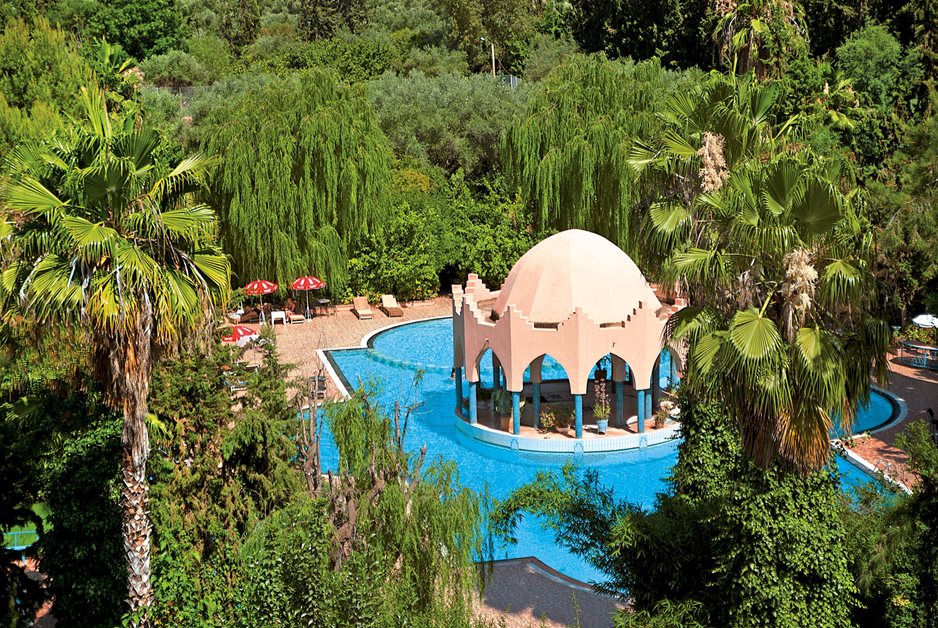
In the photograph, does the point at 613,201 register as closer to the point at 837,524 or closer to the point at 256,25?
the point at 837,524

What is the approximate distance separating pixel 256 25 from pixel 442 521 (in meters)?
71.0

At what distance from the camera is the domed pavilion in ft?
76.9

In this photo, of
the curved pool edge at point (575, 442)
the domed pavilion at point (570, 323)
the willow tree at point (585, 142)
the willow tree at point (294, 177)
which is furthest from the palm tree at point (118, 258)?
the willow tree at point (585, 142)

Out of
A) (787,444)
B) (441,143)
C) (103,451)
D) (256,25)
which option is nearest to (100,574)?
(103,451)

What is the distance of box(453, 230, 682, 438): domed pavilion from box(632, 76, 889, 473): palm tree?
11447mm

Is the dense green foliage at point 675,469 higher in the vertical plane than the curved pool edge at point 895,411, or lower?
higher

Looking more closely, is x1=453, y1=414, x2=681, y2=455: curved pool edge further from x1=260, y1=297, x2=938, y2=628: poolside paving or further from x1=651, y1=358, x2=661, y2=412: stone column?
x1=260, y1=297, x2=938, y2=628: poolside paving

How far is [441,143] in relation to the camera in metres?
45.3

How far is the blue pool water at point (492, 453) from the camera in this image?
19292 millimetres

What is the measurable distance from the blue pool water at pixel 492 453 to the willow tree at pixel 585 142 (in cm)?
627

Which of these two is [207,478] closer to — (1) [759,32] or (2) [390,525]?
(2) [390,525]

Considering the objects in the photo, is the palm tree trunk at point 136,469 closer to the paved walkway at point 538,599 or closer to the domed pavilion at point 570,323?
the paved walkway at point 538,599

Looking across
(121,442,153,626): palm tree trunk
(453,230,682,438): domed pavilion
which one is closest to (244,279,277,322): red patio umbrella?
(453,230,682,438): domed pavilion

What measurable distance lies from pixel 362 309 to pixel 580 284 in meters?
14.7
